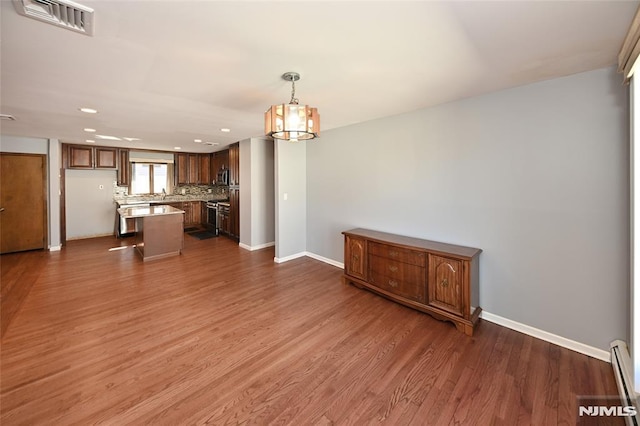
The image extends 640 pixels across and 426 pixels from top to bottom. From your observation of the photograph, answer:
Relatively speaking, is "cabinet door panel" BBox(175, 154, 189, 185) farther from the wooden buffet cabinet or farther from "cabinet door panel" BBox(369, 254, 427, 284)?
"cabinet door panel" BBox(369, 254, 427, 284)

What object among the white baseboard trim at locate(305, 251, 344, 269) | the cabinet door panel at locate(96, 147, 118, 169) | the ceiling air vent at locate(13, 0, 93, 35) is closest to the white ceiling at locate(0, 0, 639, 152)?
the ceiling air vent at locate(13, 0, 93, 35)

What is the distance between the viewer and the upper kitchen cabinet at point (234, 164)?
572cm

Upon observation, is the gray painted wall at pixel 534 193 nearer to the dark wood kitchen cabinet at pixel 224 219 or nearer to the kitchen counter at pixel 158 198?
the dark wood kitchen cabinet at pixel 224 219

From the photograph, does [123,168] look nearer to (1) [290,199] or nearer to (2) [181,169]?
(2) [181,169]

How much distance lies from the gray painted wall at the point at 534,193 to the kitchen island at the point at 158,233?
13.5ft

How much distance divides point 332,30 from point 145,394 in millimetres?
2647

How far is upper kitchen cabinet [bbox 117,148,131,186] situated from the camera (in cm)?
639

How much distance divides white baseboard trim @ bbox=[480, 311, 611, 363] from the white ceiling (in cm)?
225

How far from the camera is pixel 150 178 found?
6.93 m

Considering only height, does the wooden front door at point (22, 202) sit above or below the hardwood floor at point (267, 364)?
above

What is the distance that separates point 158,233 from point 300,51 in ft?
14.5

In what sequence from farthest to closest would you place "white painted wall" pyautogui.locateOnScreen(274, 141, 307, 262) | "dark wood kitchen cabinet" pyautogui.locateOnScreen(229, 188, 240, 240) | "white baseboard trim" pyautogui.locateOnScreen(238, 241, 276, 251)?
"dark wood kitchen cabinet" pyautogui.locateOnScreen(229, 188, 240, 240) → "white baseboard trim" pyautogui.locateOnScreen(238, 241, 276, 251) → "white painted wall" pyautogui.locateOnScreen(274, 141, 307, 262)

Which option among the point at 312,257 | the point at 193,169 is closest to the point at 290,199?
the point at 312,257

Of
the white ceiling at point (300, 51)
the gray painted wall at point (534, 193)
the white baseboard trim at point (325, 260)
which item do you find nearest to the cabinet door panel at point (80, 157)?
the white ceiling at point (300, 51)
